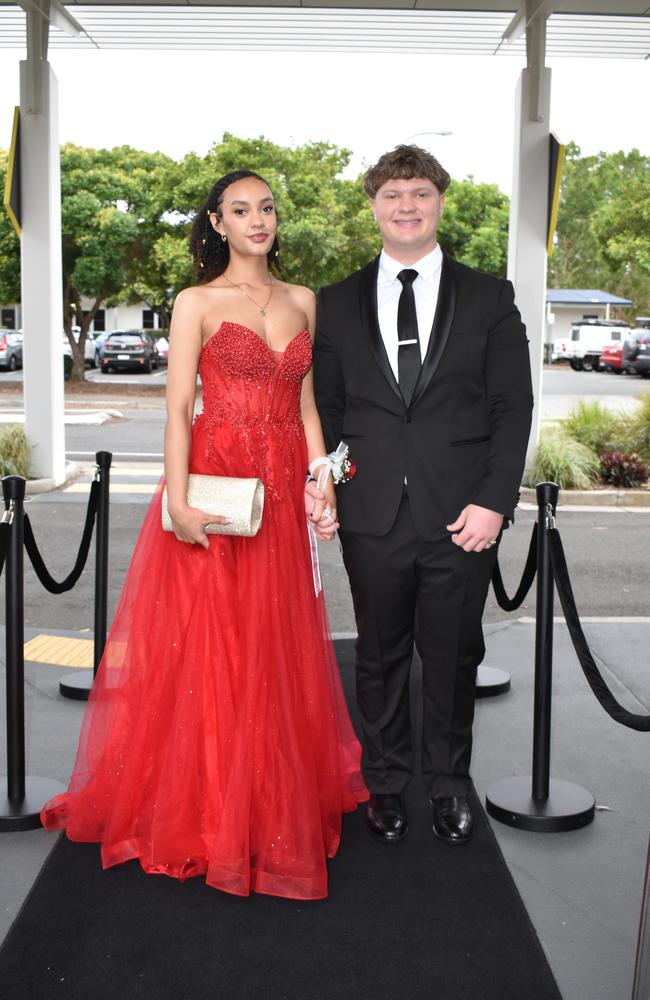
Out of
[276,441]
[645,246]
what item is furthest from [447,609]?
[645,246]

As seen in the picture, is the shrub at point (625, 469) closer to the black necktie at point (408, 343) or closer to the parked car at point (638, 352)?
the black necktie at point (408, 343)

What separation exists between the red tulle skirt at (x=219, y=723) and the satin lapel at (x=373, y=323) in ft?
1.94

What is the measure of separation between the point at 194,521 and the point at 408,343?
3.17ft

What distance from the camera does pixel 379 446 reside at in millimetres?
3742

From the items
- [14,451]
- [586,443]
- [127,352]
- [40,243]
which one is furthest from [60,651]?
[127,352]

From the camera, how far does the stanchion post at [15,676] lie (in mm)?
4004

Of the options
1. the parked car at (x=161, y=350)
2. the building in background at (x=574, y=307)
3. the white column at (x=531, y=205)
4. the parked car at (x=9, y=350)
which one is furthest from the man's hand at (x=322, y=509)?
the building in background at (x=574, y=307)

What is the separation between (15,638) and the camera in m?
4.06

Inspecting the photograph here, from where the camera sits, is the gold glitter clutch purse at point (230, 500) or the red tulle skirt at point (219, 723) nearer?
the red tulle skirt at point (219, 723)

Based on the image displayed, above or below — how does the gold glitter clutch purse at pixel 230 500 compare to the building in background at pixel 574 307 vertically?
below

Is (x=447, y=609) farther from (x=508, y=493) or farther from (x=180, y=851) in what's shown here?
(x=180, y=851)

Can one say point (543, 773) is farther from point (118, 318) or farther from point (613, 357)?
point (118, 318)

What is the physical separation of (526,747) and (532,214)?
7.72 metres

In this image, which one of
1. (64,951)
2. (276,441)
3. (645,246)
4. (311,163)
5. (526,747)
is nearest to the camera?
(64,951)
